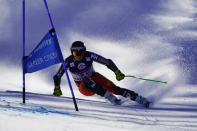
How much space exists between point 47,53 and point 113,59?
6.01m

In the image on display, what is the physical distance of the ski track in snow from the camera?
3.44 m

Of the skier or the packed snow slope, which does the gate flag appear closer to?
the packed snow slope

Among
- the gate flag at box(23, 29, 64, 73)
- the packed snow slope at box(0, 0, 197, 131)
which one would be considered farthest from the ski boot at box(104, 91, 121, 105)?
the gate flag at box(23, 29, 64, 73)

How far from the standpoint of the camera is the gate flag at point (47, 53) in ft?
14.0

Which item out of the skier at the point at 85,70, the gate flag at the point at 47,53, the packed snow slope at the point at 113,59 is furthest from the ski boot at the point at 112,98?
the gate flag at the point at 47,53

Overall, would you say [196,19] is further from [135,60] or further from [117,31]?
[135,60]

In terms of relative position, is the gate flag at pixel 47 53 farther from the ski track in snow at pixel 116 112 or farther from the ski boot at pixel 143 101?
the ski boot at pixel 143 101

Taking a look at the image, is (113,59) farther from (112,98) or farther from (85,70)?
(112,98)

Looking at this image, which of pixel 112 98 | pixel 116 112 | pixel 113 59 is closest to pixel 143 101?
pixel 112 98

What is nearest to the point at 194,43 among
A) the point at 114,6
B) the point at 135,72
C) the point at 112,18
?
the point at 135,72

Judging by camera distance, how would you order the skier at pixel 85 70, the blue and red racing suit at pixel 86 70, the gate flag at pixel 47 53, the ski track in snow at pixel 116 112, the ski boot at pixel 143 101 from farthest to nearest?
the blue and red racing suit at pixel 86 70 < the skier at pixel 85 70 < the ski boot at pixel 143 101 < the gate flag at pixel 47 53 < the ski track in snow at pixel 116 112

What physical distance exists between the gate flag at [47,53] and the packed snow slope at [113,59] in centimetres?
44

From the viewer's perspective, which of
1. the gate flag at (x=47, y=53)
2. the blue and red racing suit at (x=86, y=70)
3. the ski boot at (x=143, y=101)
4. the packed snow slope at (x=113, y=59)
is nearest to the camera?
the packed snow slope at (x=113, y=59)

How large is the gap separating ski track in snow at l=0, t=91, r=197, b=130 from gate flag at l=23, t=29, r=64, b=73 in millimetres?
436
